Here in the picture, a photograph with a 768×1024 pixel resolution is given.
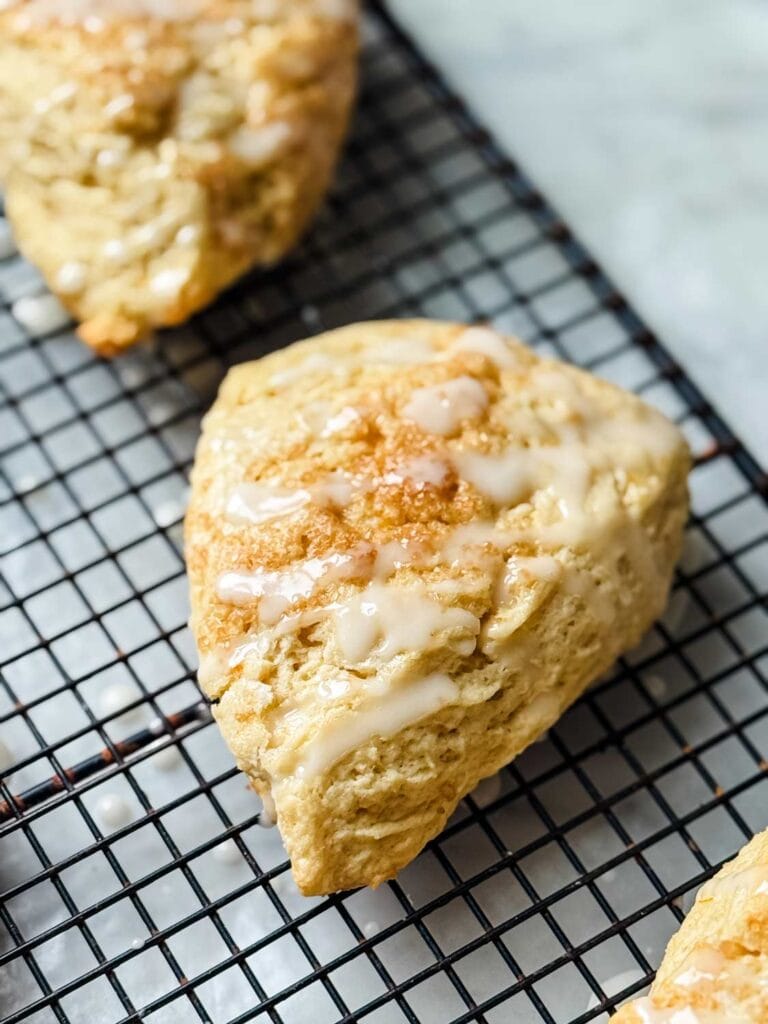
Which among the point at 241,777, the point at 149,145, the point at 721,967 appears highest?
the point at 149,145

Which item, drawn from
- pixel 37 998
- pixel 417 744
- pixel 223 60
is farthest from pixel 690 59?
pixel 37 998

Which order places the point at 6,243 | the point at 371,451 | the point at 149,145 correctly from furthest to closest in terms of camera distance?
the point at 6,243, the point at 149,145, the point at 371,451

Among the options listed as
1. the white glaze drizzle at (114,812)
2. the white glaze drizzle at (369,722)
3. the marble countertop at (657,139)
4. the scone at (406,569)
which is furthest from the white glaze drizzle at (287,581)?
the marble countertop at (657,139)

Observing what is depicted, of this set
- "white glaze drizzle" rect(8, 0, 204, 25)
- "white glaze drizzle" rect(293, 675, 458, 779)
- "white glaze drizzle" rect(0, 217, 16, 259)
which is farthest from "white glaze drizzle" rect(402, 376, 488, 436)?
"white glaze drizzle" rect(0, 217, 16, 259)

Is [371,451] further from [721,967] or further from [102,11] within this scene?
[102,11]

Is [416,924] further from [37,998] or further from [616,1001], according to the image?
[37,998]

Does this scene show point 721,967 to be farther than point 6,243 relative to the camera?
No

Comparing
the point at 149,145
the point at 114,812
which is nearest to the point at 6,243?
the point at 149,145

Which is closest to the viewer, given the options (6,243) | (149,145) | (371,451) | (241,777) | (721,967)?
(721,967)
